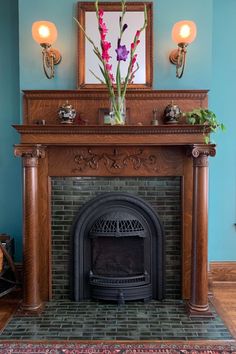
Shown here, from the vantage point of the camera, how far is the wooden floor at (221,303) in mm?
2320

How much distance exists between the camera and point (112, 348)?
77.1 inches

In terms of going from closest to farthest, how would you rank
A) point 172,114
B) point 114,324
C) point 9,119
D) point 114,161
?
point 114,324 → point 172,114 → point 114,161 → point 9,119

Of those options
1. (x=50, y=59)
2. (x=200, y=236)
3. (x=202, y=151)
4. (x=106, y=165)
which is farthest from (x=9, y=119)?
(x=200, y=236)

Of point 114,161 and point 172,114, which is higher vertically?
point 172,114

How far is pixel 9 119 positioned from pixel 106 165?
42.7 inches

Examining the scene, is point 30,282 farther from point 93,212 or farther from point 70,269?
point 93,212

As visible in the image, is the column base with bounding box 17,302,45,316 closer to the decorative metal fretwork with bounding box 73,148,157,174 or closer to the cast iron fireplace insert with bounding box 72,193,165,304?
the cast iron fireplace insert with bounding box 72,193,165,304

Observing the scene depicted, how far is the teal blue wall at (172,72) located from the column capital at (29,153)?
61 centimetres

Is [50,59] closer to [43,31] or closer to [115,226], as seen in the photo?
[43,31]

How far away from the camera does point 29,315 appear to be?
2.37m

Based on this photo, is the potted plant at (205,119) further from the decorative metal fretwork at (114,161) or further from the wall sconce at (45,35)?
the wall sconce at (45,35)

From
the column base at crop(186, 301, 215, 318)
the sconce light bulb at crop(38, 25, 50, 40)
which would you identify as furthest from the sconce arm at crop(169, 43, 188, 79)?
the column base at crop(186, 301, 215, 318)

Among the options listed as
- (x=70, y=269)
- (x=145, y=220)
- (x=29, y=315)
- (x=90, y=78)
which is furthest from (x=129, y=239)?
(x=90, y=78)

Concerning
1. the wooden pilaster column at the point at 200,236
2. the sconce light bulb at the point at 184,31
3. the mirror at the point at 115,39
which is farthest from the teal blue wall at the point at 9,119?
the wooden pilaster column at the point at 200,236
